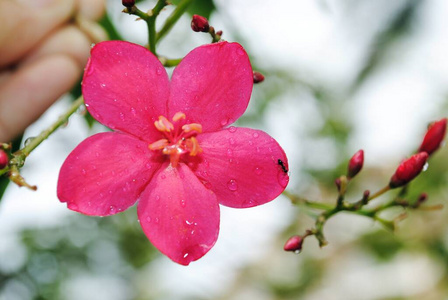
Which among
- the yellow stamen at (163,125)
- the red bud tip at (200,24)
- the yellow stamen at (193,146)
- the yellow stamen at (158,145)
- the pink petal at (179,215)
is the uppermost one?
the red bud tip at (200,24)

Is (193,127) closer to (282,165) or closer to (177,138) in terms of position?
(177,138)

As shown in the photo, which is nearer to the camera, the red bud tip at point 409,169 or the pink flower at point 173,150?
the pink flower at point 173,150

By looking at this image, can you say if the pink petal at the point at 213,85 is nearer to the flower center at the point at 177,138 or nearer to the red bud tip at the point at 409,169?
the flower center at the point at 177,138

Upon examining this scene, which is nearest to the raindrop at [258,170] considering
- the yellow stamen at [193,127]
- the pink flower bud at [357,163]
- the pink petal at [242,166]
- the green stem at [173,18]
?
the pink petal at [242,166]

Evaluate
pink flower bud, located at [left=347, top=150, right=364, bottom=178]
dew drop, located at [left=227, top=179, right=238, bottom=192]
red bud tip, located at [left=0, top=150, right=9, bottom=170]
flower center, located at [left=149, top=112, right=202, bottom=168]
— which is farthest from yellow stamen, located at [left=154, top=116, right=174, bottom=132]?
pink flower bud, located at [left=347, top=150, right=364, bottom=178]

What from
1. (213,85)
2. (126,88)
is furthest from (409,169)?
(126,88)

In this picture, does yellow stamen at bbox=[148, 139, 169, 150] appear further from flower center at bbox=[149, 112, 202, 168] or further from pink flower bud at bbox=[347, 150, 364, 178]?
pink flower bud at bbox=[347, 150, 364, 178]

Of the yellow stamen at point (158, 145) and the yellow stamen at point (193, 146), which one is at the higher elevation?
the yellow stamen at point (193, 146)

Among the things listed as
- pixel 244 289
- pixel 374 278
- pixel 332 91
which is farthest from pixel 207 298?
pixel 332 91
